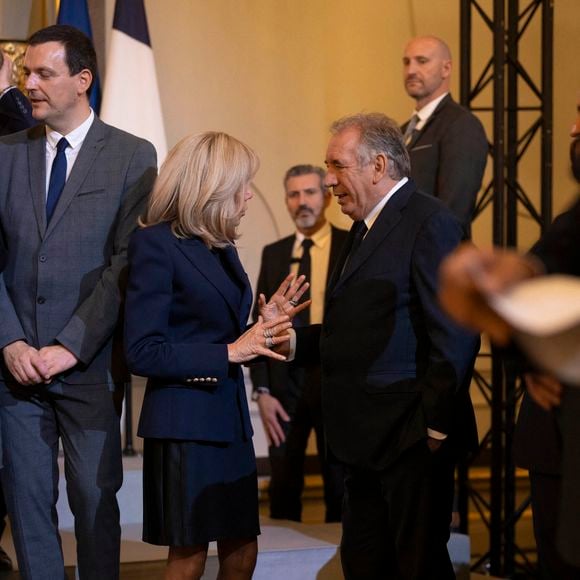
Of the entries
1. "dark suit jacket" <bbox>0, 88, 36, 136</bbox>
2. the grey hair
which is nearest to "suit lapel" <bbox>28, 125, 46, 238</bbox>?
"dark suit jacket" <bbox>0, 88, 36, 136</bbox>

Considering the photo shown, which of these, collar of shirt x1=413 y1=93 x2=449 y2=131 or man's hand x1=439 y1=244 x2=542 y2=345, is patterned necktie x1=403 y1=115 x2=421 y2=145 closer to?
collar of shirt x1=413 y1=93 x2=449 y2=131

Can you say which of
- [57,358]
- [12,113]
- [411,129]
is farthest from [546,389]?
[411,129]

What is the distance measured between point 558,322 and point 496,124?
374cm

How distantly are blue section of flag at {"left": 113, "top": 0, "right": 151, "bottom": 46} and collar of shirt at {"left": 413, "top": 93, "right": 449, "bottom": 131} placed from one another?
185cm

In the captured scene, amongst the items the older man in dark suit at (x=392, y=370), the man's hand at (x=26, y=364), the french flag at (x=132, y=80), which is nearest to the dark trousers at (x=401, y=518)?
the older man in dark suit at (x=392, y=370)

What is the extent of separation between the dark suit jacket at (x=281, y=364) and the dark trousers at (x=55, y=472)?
185 centimetres

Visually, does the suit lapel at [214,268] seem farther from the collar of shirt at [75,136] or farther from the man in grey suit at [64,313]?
the collar of shirt at [75,136]

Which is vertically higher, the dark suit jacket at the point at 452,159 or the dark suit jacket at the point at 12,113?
the dark suit jacket at the point at 12,113

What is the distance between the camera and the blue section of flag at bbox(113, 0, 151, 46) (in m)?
6.08

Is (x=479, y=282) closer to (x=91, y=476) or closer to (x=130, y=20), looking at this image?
(x=91, y=476)

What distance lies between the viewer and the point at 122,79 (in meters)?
6.03

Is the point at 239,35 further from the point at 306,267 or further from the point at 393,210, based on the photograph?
the point at 393,210

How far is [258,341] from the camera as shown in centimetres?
307

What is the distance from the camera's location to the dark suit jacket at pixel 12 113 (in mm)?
4125
